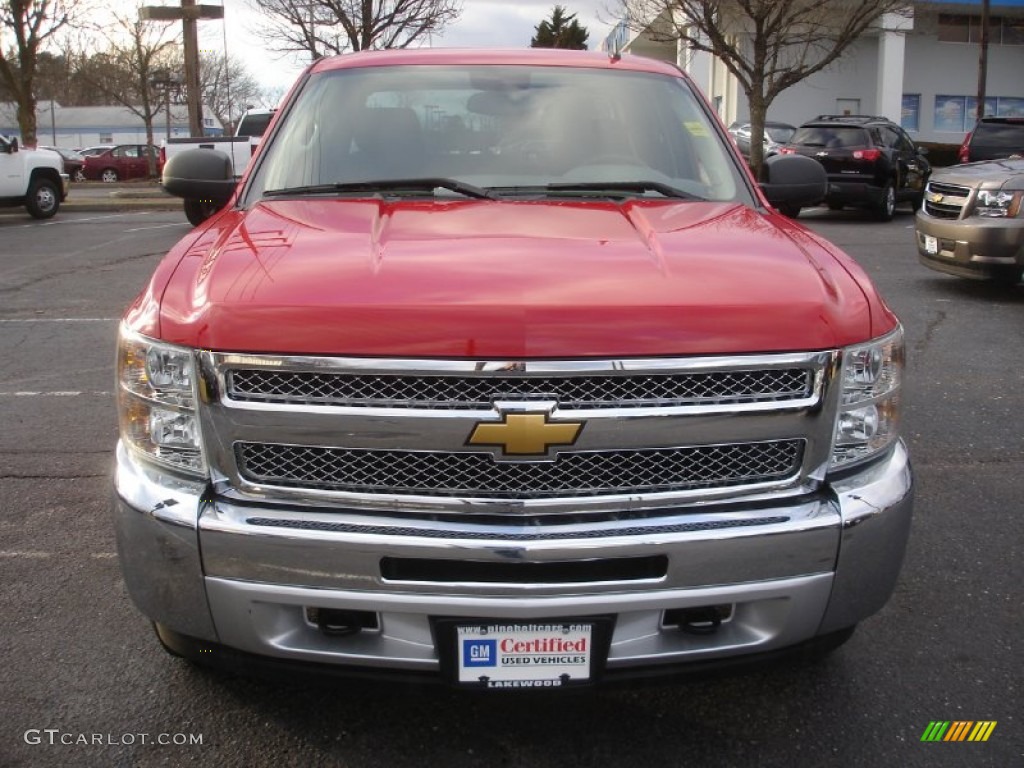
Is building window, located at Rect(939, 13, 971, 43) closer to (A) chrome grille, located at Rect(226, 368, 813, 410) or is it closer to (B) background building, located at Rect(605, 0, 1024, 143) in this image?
(B) background building, located at Rect(605, 0, 1024, 143)

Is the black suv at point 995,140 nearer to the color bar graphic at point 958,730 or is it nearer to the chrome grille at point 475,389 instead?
the color bar graphic at point 958,730

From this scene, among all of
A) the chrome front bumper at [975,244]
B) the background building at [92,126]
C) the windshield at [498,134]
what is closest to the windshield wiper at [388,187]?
the windshield at [498,134]

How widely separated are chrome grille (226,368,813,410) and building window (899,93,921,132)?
40836mm

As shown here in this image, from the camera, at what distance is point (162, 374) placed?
223 cm

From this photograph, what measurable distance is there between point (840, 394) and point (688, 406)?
389mm

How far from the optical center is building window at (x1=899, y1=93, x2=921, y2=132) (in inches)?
1524

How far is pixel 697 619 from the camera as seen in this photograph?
224 centimetres

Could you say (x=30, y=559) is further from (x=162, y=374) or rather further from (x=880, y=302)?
(x=880, y=302)

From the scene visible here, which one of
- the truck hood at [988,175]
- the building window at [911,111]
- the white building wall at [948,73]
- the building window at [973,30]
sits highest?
the building window at [973,30]

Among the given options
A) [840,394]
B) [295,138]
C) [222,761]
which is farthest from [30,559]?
[840,394]

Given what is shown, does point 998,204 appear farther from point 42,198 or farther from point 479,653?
point 42,198

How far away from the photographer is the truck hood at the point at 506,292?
82.0 inches

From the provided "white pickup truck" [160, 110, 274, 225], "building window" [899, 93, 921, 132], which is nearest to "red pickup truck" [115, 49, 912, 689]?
"white pickup truck" [160, 110, 274, 225]

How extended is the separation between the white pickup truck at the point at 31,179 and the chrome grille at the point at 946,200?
51.1ft
